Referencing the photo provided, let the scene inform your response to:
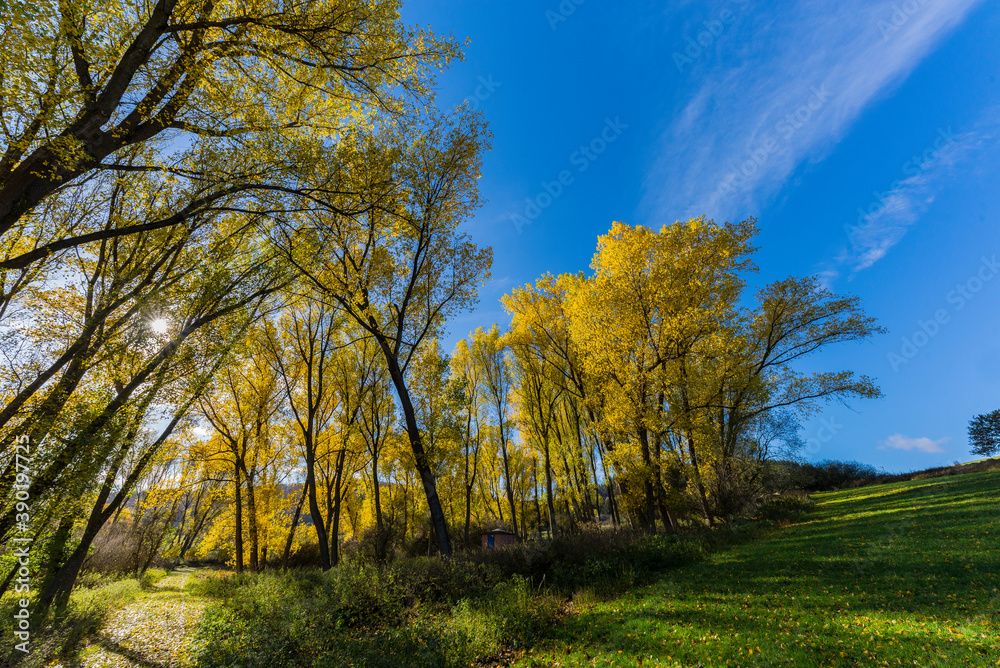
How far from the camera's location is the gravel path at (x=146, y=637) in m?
6.78

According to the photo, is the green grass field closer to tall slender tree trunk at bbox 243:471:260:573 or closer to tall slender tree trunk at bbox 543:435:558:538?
tall slender tree trunk at bbox 543:435:558:538

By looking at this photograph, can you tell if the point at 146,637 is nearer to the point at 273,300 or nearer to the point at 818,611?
the point at 273,300

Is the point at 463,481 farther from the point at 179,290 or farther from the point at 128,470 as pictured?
the point at 179,290

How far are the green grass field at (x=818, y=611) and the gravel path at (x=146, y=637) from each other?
7.05 meters

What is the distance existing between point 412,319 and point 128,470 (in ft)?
32.7

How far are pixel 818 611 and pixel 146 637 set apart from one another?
13339 millimetres

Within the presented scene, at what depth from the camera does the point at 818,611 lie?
5812mm

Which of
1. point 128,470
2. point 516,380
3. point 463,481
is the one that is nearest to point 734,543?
point 516,380

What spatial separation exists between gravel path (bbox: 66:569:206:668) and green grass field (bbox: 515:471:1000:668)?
23.1 ft

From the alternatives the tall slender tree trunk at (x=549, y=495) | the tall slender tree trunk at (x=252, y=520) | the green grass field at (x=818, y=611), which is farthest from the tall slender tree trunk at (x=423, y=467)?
the tall slender tree trunk at (x=252, y=520)

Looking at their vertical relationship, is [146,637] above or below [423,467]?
below
